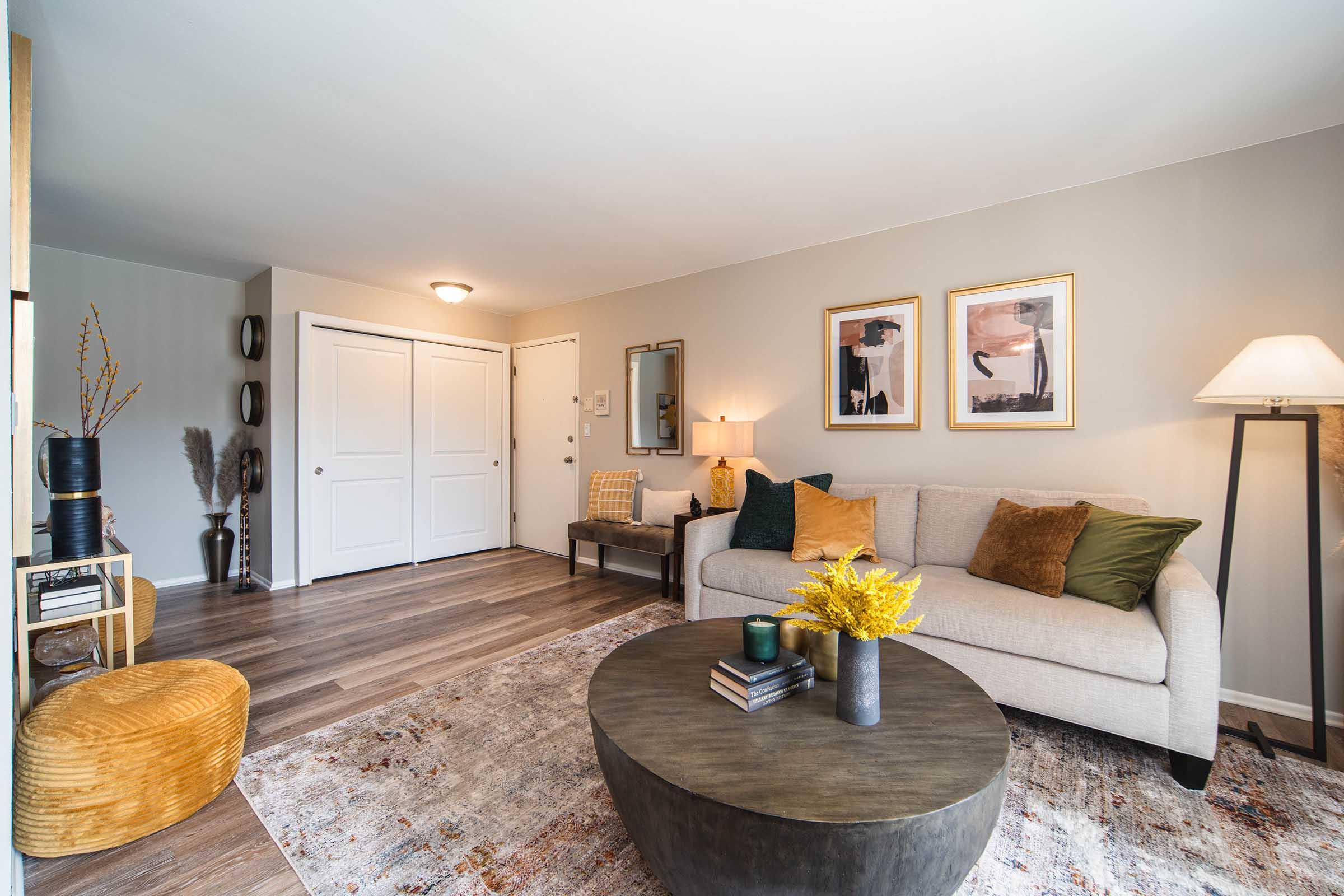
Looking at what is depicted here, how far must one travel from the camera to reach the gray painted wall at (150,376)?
3.83m

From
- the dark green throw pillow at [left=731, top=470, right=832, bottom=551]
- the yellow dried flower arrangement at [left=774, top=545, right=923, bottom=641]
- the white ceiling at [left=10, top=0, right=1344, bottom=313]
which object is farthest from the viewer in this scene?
the dark green throw pillow at [left=731, top=470, right=832, bottom=551]

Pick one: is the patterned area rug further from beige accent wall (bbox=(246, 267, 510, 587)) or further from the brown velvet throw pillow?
beige accent wall (bbox=(246, 267, 510, 587))

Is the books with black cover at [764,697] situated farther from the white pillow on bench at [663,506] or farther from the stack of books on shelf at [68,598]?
the white pillow on bench at [663,506]

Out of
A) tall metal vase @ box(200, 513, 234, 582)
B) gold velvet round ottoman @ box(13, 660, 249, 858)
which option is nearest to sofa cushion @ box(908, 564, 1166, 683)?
A: gold velvet round ottoman @ box(13, 660, 249, 858)

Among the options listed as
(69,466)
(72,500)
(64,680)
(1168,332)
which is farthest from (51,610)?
(1168,332)

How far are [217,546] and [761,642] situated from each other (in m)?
4.72

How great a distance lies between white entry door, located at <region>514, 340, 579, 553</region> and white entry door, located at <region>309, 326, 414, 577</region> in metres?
1.09

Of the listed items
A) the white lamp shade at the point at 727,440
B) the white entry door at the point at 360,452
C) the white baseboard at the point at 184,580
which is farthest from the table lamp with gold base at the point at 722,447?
the white baseboard at the point at 184,580

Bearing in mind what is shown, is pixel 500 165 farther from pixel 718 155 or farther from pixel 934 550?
pixel 934 550

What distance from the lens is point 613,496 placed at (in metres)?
4.65

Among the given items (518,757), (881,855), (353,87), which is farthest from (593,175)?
(881,855)

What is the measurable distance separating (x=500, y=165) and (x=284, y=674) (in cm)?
265

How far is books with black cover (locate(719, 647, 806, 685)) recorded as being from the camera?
147cm

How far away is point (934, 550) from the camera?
2906 millimetres
